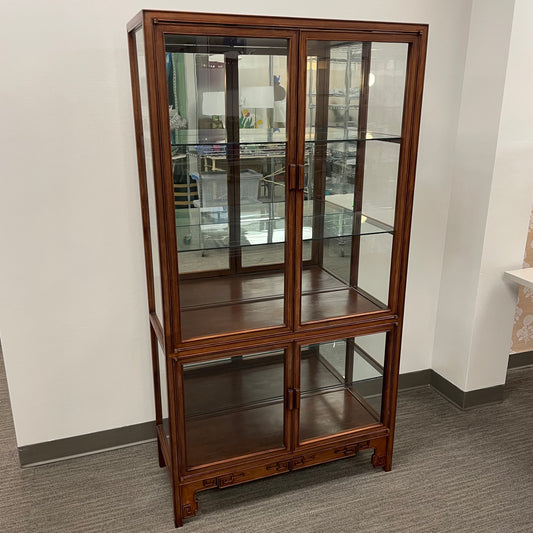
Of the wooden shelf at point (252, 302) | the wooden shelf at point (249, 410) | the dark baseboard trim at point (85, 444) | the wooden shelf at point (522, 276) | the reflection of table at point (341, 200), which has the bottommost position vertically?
the dark baseboard trim at point (85, 444)

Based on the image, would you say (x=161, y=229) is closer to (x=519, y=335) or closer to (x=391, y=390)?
(x=391, y=390)

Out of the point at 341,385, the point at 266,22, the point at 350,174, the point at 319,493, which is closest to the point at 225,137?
the point at 266,22

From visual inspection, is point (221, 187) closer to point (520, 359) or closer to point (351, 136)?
point (351, 136)

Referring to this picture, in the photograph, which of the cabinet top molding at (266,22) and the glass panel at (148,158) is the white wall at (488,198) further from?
the glass panel at (148,158)

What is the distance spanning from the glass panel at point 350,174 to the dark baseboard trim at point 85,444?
846 millimetres

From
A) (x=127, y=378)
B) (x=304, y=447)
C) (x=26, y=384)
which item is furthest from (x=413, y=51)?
(x=26, y=384)

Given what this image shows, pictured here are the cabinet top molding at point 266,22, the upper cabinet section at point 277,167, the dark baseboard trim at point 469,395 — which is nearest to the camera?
the cabinet top molding at point 266,22

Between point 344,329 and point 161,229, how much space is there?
666mm

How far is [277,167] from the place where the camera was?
156 centimetres

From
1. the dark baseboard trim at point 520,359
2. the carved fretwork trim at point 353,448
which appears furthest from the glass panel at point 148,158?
the dark baseboard trim at point 520,359

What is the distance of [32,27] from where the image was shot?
5.12 feet

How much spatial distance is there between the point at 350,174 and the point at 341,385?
29.5 inches

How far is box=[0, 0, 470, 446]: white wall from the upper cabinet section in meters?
0.19

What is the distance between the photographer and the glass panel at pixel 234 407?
5.63 ft
